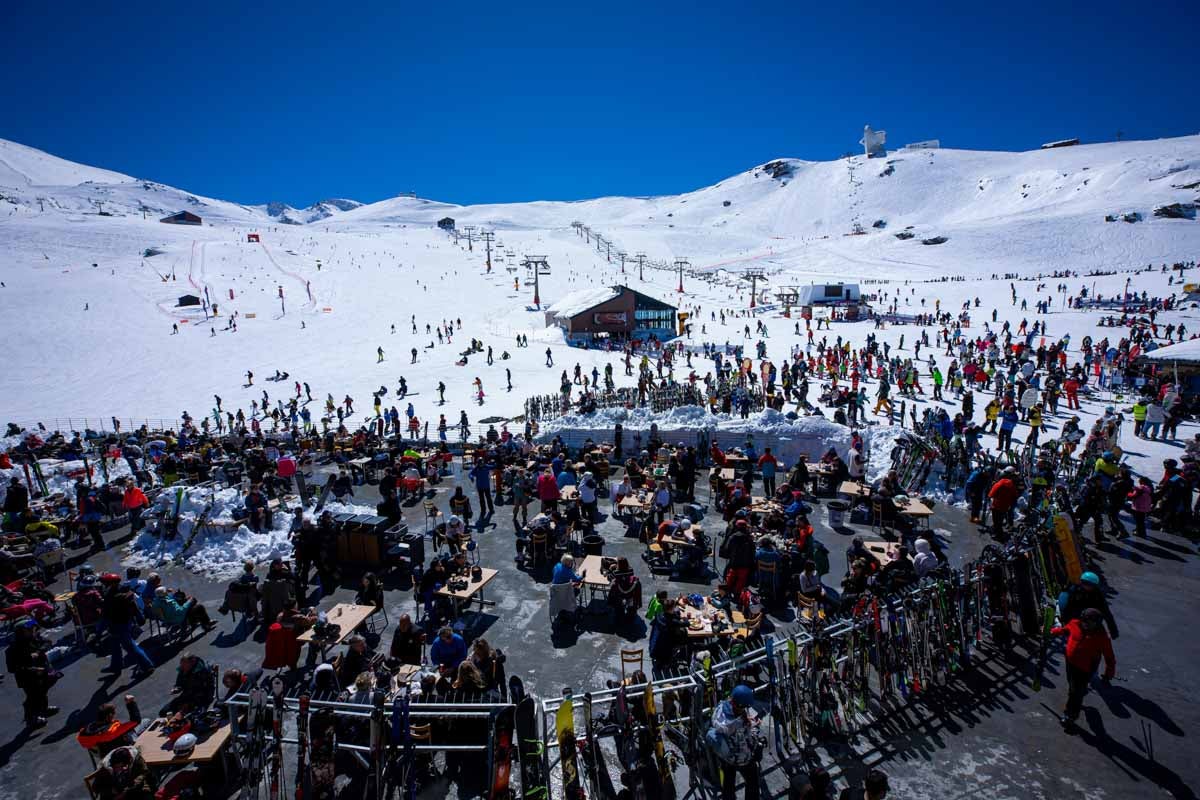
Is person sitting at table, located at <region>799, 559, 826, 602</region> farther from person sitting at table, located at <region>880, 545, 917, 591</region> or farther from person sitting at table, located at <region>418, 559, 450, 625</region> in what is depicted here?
person sitting at table, located at <region>418, 559, 450, 625</region>

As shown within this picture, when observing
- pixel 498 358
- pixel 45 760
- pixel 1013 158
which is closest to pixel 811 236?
pixel 1013 158

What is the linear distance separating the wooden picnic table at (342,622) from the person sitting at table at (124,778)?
2.38 m

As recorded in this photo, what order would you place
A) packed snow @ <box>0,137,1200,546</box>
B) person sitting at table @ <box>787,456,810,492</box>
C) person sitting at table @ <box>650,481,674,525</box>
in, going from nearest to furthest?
person sitting at table @ <box>650,481,674,525</box> < person sitting at table @ <box>787,456,810,492</box> < packed snow @ <box>0,137,1200,546</box>

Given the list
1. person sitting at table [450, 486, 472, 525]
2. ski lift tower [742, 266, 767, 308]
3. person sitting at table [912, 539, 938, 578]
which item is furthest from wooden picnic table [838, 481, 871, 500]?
ski lift tower [742, 266, 767, 308]

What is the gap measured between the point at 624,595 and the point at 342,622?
416 centimetres

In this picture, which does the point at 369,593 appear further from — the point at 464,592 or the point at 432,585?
the point at 464,592

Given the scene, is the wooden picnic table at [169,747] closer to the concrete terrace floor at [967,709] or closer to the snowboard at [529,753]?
the concrete terrace floor at [967,709]

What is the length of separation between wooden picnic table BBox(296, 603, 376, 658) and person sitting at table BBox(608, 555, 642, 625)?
12.1ft

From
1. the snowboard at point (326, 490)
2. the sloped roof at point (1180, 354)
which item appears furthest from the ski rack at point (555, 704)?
the sloped roof at point (1180, 354)

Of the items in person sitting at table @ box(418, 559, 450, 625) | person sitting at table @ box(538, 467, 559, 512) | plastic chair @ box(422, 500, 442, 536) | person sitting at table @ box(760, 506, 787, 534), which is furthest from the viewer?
plastic chair @ box(422, 500, 442, 536)

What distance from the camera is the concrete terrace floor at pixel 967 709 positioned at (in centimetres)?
579

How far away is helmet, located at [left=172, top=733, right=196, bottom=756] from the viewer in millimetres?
5750

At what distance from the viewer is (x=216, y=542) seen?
12.3m

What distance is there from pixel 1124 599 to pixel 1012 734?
455 cm
